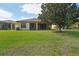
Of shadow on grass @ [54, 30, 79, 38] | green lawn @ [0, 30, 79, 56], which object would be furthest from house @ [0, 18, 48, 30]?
shadow on grass @ [54, 30, 79, 38]

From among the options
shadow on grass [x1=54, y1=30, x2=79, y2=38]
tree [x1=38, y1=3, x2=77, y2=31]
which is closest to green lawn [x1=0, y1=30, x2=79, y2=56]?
shadow on grass [x1=54, y1=30, x2=79, y2=38]

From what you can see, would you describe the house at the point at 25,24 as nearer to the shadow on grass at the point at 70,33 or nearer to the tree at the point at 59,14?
the tree at the point at 59,14

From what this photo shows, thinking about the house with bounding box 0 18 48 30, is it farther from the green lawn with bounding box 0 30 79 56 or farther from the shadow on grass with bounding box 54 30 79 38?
the shadow on grass with bounding box 54 30 79 38

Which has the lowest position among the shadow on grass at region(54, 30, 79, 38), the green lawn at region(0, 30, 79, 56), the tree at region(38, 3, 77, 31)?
the green lawn at region(0, 30, 79, 56)

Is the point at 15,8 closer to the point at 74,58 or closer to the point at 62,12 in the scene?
the point at 62,12

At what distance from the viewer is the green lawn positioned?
19.7ft

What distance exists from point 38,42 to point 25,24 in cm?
37

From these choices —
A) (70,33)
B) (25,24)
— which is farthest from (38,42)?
(70,33)

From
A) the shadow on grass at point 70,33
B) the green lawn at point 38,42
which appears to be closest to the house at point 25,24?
the green lawn at point 38,42

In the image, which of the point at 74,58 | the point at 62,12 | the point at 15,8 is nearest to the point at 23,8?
the point at 15,8

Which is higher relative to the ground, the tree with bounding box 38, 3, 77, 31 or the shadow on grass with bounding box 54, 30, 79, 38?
the tree with bounding box 38, 3, 77, 31

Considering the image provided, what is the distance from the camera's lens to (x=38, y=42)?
607 centimetres

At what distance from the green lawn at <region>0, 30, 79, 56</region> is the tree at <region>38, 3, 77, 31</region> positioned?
172 mm

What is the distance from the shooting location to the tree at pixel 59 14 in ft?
19.9
